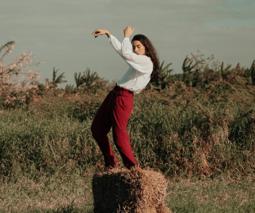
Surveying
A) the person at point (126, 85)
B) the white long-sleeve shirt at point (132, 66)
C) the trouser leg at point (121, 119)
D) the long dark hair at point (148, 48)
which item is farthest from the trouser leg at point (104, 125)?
the long dark hair at point (148, 48)

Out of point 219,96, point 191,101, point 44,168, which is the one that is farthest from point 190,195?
point 219,96

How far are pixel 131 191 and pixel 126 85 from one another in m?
1.11

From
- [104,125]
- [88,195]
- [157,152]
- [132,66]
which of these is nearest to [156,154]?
[157,152]

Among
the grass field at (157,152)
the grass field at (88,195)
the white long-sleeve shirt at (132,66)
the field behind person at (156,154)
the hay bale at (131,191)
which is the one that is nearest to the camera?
the white long-sleeve shirt at (132,66)

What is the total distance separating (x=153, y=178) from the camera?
7.43 meters

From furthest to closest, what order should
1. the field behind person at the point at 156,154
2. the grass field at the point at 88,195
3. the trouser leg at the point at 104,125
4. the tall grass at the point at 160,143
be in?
1. the tall grass at the point at 160,143
2. the field behind person at the point at 156,154
3. the grass field at the point at 88,195
4. the trouser leg at the point at 104,125

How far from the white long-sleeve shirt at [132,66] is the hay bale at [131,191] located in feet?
2.97

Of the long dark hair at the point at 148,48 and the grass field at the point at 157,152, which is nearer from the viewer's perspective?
the long dark hair at the point at 148,48

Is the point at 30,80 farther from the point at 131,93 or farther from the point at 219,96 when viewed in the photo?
the point at 131,93

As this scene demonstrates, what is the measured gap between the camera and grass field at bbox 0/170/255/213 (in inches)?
340

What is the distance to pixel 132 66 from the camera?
24.2ft

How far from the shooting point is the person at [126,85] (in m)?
7.31

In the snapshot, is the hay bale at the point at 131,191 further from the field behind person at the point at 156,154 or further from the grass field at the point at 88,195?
the field behind person at the point at 156,154

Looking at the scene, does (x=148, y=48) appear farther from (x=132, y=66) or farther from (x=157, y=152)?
(x=157, y=152)
